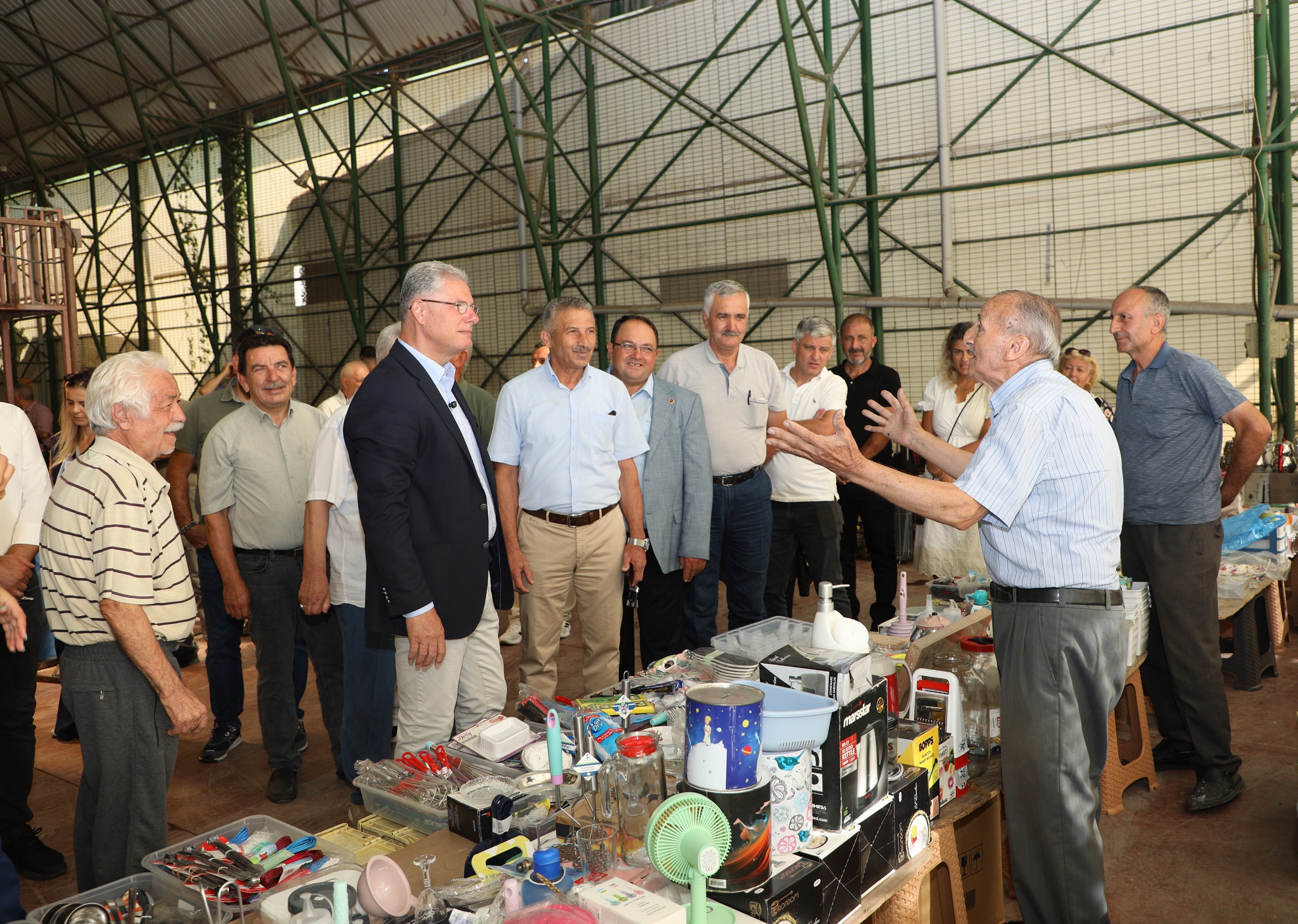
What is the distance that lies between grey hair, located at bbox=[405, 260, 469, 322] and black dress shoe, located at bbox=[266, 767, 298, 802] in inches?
76.6

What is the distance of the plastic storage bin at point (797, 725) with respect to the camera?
1.60 metres

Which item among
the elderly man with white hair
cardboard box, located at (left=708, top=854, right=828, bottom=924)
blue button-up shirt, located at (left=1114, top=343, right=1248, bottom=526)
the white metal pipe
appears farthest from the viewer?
the white metal pipe

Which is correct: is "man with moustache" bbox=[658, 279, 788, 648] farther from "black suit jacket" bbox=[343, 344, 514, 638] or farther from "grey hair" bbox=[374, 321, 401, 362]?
"black suit jacket" bbox=[343, 344, 514, 638]

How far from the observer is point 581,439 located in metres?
3.30

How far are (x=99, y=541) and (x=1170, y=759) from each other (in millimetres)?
3428

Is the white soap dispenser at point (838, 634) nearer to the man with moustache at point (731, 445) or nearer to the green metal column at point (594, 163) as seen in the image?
the man with moustache at point (731, 445)

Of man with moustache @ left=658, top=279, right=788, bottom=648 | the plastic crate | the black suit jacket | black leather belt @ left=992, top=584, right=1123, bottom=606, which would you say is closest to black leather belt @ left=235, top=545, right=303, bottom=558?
the black suit jacket

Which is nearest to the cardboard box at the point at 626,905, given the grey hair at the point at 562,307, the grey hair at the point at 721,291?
the grey hair at the point at 562,307

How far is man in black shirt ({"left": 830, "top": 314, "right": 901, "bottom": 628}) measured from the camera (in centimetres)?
488

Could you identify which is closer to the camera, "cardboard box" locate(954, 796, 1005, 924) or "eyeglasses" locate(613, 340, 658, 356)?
"cardboard box" locate(954, 796, 1005, 924)

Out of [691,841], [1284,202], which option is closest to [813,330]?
[691,841]

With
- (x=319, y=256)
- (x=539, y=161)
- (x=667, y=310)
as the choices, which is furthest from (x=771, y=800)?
→ (x=319, y=256)

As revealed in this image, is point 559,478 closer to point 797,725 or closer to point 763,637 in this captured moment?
point 763,637

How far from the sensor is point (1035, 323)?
2.05 meters
